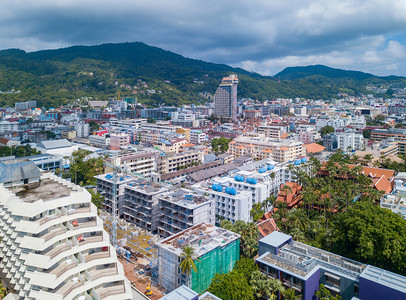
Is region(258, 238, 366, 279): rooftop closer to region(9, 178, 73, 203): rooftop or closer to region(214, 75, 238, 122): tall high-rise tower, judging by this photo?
region(9, 178, 73, 203): rooftop

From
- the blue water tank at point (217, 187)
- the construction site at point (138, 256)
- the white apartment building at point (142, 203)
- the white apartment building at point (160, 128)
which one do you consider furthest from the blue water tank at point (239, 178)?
the white apartment building at point (160, 128)

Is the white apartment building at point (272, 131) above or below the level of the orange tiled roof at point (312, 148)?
above

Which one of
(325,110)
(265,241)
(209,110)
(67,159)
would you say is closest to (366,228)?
(265,241)

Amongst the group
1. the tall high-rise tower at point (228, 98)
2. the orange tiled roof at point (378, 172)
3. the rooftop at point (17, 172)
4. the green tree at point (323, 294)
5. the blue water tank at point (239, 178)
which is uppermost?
the tall high-rise tower at point (228, 98)

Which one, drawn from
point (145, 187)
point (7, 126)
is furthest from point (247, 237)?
point (7, 126)

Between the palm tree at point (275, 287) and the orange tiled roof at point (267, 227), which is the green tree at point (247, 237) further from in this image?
the palm tree at point (275, 287)

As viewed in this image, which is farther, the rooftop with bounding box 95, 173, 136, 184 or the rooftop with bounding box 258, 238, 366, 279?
the rooftop with bounding box 95, 173, 136, 184

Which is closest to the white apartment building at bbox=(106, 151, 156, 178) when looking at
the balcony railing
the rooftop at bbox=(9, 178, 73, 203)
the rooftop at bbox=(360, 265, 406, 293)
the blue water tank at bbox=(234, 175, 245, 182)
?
the blue water tank at bbox=(234, 175, 245, 182)
